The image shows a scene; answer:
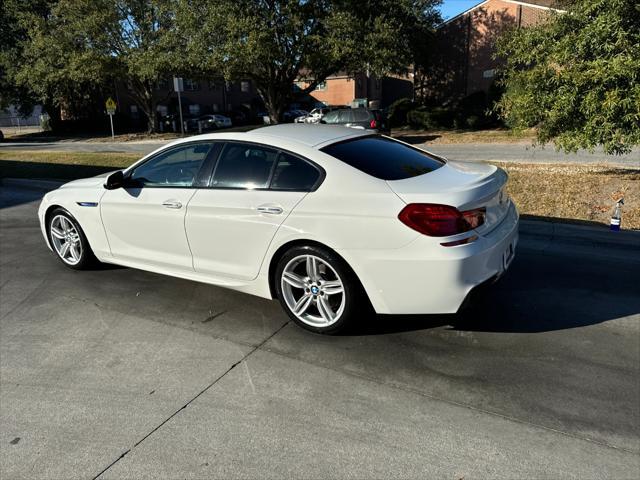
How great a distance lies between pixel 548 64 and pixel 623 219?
2.76 m

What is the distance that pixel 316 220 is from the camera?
12.2ft

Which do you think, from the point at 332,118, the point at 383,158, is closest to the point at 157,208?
the point at 383,158

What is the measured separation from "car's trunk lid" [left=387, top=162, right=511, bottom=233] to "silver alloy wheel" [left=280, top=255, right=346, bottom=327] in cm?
79

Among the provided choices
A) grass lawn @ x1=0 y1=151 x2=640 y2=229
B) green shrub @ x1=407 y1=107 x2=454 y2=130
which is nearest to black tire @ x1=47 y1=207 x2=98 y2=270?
grass lawn @ x1=0 y1=151 x2=640 y2=229

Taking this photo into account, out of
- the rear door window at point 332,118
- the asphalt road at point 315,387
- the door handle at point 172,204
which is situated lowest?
the asphalt road at point 315,387

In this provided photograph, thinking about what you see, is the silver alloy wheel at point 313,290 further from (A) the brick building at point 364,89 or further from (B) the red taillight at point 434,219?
(A) the brick building at point 364,89

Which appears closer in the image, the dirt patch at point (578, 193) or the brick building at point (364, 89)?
the dirt patch at point (578, 193)

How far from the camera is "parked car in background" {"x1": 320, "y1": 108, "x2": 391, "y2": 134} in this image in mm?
22172

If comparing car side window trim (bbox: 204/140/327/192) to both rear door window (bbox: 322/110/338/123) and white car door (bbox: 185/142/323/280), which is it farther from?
rear door window (bbox: 322/110/338/123)

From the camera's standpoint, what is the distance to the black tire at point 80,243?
17.8 feet

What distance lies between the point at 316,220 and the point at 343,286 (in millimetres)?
513

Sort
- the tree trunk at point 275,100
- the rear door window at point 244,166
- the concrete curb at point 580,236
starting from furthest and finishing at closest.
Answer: the tree trunk at point 275,100 → the concrete curb at point 580,236 → the rear door window at point 244,166

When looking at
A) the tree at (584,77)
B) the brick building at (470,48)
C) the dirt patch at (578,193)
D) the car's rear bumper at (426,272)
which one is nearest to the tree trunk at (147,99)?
the brick building at (470,48)

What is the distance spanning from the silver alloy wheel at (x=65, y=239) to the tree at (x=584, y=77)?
23.1 ft
